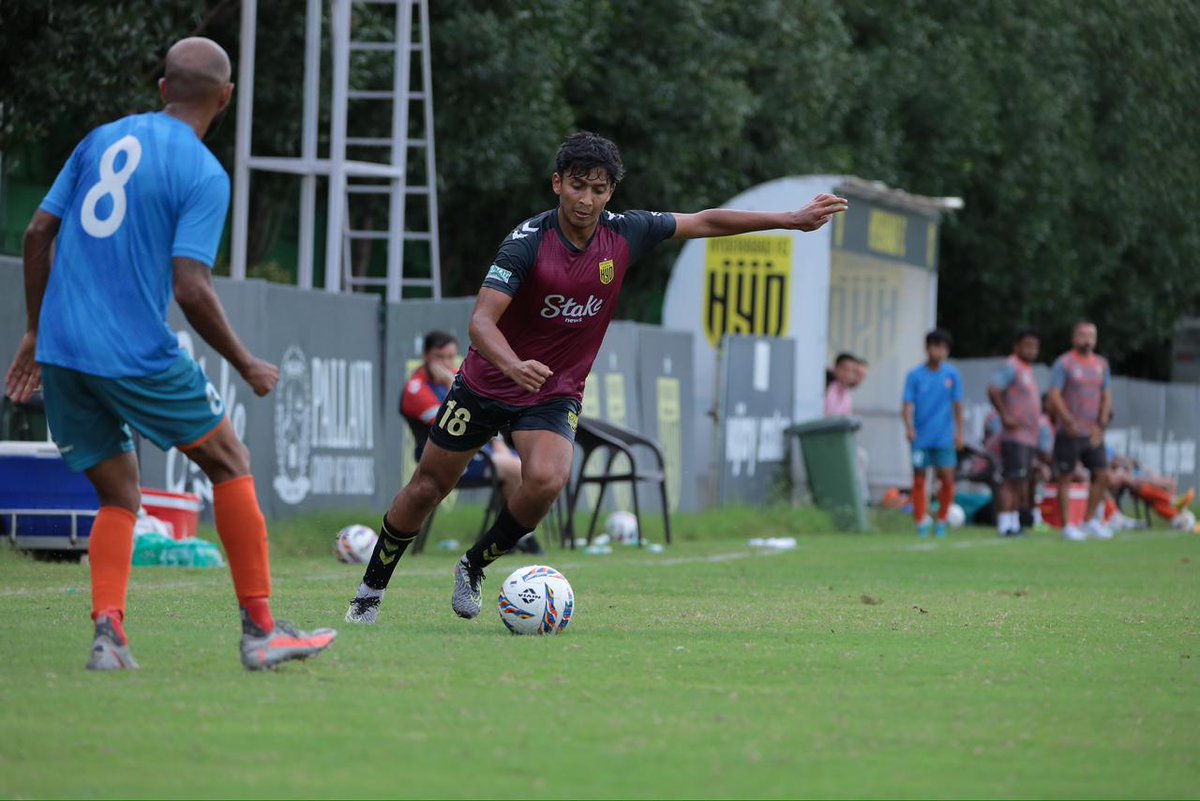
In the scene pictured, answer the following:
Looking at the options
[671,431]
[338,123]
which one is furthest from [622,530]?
[338,123]

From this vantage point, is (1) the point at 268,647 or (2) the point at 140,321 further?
(1) the point at 268,647

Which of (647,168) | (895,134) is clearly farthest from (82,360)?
(895,134)

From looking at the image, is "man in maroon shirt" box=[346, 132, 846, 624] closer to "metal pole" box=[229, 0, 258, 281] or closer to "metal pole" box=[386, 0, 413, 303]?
"metal pole" box=[229, 0, 258, 281]

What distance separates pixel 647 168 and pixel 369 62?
556 centimetres

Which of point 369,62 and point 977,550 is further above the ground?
point 369,62

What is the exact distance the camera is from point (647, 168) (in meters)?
27.6

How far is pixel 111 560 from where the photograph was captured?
6.54m

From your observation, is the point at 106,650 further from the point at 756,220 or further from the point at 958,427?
the point at 958,427

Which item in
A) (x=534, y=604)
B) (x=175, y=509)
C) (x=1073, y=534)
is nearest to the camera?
(x=534, y=604)

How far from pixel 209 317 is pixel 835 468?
54.5 ft

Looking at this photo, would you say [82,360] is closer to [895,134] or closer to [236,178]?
[236,178]

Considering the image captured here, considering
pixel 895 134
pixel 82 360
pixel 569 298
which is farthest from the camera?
pixel 895 134

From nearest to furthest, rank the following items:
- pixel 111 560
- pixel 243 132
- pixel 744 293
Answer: pixel 111 560 < pixel 243 132 < pixel 744 293

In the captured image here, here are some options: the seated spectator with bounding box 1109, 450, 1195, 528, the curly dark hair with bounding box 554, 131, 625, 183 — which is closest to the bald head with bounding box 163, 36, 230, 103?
the curly dark hair with bounding box 554, 131, 625, 183
